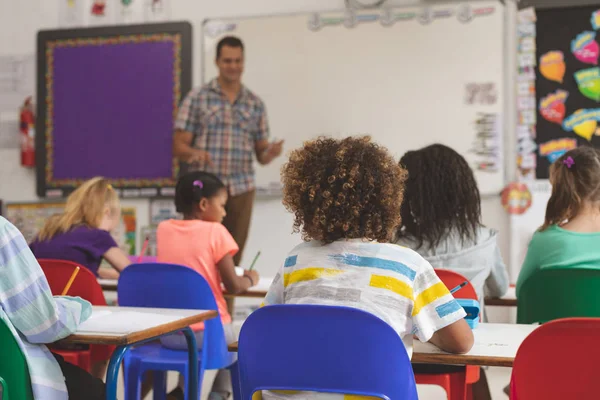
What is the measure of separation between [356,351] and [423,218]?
3.33 feet

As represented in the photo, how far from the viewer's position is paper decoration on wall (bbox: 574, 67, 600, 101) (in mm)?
4137

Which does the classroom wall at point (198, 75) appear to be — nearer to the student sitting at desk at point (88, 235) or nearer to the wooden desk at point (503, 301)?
the student sitting at desk at point (88, 235)

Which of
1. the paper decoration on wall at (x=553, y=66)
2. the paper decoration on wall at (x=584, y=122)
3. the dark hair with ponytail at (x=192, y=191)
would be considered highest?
the paper decoration on wall at (x=553, y=66)

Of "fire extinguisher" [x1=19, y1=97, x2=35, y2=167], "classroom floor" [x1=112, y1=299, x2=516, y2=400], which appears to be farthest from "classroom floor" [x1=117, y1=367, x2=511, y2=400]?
"fire extinguisher" [x1=19, y1=97, x2=35, y2=167]

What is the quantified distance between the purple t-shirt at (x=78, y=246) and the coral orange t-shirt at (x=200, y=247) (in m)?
0.27

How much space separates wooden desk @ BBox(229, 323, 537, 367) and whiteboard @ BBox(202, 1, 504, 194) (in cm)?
266

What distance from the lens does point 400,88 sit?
4457 mm

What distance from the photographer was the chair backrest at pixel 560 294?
2027 millimetres

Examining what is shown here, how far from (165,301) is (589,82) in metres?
3.00

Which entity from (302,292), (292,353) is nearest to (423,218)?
(302,292)

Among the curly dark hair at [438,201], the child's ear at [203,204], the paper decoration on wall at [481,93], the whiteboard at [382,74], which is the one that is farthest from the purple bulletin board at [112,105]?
the curly dark hair at [438,201]

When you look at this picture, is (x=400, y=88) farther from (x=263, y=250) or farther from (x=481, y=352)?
(x=481, y=352)

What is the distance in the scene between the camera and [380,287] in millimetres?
1394

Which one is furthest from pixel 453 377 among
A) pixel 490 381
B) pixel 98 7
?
pixel 98 7
